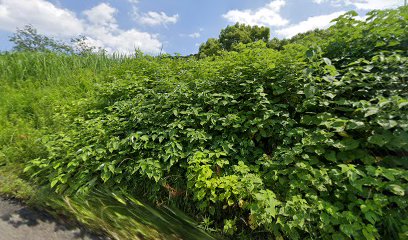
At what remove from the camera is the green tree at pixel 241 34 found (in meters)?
20.5

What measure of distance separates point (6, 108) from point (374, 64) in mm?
5704

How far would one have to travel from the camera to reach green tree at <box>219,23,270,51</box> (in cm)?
2052

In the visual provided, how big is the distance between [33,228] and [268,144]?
229cm

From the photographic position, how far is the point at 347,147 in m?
1.99

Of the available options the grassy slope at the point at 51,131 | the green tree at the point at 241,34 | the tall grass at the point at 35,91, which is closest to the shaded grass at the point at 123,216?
the grassy slope at the point at 51,131

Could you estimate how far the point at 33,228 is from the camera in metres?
2.09

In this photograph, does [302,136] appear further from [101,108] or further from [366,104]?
[101,108]

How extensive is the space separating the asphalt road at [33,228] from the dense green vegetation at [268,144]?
30 centimetres

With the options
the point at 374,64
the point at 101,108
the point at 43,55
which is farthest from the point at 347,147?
the point at 43,55

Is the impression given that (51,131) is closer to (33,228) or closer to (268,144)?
(33,228)

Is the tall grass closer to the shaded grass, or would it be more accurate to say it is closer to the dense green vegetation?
the dense green vegetation

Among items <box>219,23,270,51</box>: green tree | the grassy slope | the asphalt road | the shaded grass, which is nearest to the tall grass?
the grassy slope

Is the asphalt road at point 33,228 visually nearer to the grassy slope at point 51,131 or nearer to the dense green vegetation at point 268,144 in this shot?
the grassy slope at point 51,131

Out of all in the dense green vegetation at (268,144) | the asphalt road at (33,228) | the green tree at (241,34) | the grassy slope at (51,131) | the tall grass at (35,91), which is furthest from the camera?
the green tree at (241,34)
